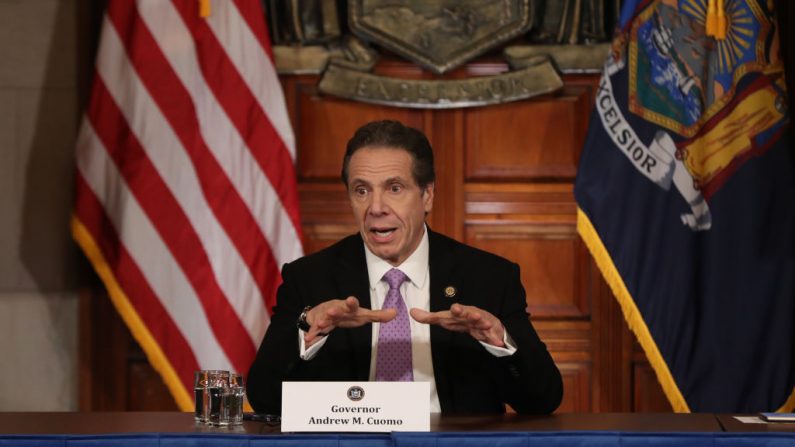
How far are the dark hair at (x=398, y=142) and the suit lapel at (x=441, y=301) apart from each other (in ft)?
0.57

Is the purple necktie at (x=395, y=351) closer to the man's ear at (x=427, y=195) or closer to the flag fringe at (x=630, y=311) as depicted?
the man's ear at (x=427, y=195)

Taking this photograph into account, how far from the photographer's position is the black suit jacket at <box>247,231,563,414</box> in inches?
90.6

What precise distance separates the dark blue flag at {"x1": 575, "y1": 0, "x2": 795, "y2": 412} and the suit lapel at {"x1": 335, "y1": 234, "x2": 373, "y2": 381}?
1585mm

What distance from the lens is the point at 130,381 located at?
4367mm

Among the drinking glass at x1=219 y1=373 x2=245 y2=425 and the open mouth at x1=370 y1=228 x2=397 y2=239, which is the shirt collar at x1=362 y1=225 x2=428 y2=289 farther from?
the drinking glass at x1=219 y1=373 x2=245 y2=425

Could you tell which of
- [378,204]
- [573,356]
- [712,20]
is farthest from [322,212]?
Result: [378,204]

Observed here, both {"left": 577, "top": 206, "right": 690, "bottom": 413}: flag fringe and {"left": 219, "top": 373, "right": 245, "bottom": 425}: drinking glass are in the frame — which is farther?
{"left": 577, "top": 206, "right": 690, "bottom": 413}: flag fringe

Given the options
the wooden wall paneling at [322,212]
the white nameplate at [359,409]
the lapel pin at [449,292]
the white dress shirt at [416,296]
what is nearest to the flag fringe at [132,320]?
the wooden wall paneling at [322,212]

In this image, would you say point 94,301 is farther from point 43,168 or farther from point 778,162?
point 778,162

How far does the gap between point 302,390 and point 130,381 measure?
2.63 m

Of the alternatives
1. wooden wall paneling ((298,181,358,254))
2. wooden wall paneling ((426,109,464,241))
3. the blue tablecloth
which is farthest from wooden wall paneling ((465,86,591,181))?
the blue tablecloth

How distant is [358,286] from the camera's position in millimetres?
2479

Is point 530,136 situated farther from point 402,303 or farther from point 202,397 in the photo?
point 202,397

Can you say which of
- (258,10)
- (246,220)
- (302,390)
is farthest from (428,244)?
(258,10)
